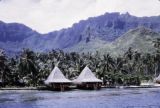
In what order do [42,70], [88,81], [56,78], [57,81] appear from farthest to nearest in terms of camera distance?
[42,70]
[88,81]
[56,78]
[57,81]

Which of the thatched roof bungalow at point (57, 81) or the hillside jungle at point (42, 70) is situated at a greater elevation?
the hillside jungle at point (42, 70)

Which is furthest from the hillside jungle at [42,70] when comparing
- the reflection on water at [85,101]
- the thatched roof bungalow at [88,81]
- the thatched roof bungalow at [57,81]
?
the reflection on water at [85,101]

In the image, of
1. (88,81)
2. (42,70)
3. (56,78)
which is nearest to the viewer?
(56,78)

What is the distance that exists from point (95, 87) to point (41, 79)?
19629mm

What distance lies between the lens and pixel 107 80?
136875 mm

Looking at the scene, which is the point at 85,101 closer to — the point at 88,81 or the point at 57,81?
the point at 57,81

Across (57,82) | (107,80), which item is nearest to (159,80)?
(107,80)

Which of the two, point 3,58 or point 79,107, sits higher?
point 3,58

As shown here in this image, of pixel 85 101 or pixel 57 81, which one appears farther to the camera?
pixel 57 81

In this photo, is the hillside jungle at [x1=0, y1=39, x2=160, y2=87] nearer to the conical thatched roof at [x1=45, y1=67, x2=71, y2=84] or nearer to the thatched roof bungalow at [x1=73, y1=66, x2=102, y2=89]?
the conical thatched roof at [x1=45, y1=67, x2=71, y2=84]

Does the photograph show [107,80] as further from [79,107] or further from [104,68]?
[79,107]

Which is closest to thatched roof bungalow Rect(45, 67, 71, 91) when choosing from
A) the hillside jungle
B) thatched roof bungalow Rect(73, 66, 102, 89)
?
thatched roof bungalow Rect(73, 66, 102, 89)

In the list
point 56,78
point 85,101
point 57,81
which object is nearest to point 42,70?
point 56,78

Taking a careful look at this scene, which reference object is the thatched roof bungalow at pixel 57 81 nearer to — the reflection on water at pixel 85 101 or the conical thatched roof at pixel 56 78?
the conical thatched roof at pixel 56 78
